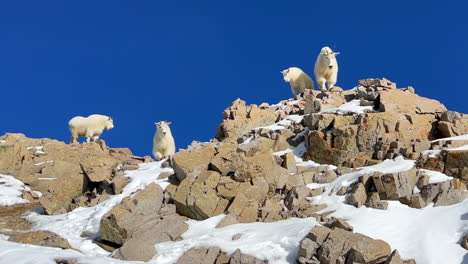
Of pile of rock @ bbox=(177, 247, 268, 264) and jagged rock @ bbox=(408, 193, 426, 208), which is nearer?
pile of rock @ bbox=(177, 247, 268, 264)

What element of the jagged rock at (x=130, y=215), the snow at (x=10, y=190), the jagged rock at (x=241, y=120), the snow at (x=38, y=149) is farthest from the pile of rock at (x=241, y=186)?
the snow at (x=38, y=149)

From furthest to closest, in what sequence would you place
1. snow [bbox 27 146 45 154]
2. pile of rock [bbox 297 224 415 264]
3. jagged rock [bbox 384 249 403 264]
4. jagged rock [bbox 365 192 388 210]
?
snow [bbox 27 146 45 154]
jagged rock [bbox 365 192 388 210]
pile of rock [bbox 297 224 415 264]
jagged rock [bbox 384 249 403 264]

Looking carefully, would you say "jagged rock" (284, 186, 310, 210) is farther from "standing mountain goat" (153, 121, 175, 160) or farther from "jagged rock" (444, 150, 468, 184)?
"standing mountain goat" (153, 121, 175, 160)

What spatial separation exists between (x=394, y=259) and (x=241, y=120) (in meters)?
16.7

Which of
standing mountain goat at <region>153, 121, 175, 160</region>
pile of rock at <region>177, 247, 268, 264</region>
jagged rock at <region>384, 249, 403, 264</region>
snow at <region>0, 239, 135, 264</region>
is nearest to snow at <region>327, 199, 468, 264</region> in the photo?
jagged rock at <region>384, 249, 403, 264</region>

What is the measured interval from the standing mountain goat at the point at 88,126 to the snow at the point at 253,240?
1858cm


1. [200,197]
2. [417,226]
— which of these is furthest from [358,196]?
[200,197]

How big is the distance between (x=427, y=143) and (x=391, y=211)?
16.2 feet

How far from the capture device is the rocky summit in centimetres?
1180

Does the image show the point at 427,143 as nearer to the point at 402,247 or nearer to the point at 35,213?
the point at 402,247

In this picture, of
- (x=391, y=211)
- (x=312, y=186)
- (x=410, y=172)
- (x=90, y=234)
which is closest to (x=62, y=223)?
(x=90, y=234)

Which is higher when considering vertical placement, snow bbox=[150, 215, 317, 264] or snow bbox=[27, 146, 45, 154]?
snow bbox=[27, 146, 45, 154]

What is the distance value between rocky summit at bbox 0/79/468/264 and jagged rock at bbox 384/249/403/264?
0.03 metres

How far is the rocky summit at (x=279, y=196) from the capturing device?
38.7 ft
